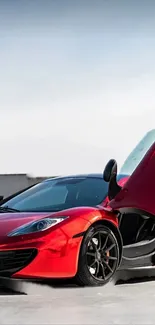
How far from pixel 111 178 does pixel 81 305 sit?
1.53 meters

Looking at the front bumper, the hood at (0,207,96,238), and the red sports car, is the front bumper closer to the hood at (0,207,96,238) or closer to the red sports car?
the red sports car

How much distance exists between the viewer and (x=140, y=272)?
5.30m

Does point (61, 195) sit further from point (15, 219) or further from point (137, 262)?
point (137, 262)

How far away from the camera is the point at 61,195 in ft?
18.9

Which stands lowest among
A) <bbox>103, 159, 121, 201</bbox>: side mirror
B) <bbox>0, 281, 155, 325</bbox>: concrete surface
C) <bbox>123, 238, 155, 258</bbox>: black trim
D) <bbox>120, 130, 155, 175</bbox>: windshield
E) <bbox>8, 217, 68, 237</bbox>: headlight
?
<bbox>0, 281, 155, 325</bbox>: concrete surface

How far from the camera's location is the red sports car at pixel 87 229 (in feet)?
14.9

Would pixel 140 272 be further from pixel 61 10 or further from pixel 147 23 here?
pixel 61 10

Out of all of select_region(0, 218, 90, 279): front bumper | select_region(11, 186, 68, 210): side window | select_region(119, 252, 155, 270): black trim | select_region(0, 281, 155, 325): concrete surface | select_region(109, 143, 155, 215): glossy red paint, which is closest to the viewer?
select_region(0, 281, 155, 325): concrete surface

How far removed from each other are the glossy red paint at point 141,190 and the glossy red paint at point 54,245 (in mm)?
361

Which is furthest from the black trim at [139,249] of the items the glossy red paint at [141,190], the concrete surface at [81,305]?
the glossy red paint at [141,190]

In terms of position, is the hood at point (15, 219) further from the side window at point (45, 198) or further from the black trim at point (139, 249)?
the black trim at point (139, 249)

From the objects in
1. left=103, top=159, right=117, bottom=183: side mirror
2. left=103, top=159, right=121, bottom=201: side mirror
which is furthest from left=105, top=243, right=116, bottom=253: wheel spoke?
left=103, top=159, right=117, bottom=183: side mirror

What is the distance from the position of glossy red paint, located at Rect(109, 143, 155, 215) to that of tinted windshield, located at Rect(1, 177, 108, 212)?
41 cm

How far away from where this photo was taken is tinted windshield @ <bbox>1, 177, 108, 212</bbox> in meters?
5.41
